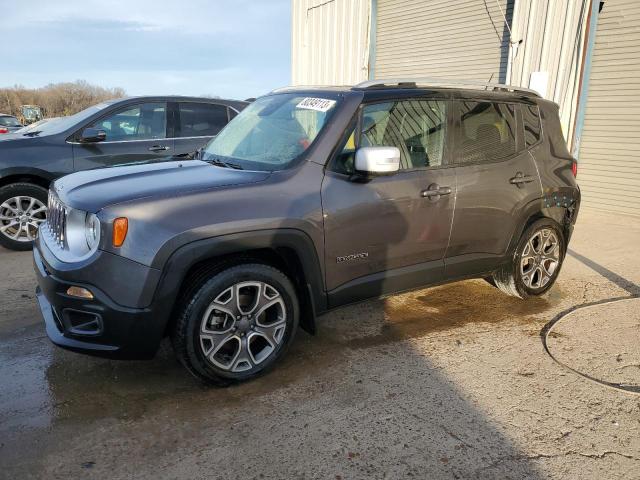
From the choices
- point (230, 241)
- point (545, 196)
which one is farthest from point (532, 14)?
point (230, 241)

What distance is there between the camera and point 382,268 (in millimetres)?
3455

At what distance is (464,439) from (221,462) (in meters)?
1.23

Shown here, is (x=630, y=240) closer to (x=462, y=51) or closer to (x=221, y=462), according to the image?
(x=462, y=51)

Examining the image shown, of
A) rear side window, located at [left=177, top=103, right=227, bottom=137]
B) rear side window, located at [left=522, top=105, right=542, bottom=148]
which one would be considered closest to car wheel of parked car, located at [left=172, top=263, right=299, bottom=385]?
rear side window, located at [left=522, top=105, right=542, bottom=148]

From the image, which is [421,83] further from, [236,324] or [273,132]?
[236,324]

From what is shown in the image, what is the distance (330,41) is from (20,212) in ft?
32.3

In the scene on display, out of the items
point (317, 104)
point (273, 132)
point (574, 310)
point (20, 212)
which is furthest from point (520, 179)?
point (20, 212)

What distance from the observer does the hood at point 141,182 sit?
2738 millimetres

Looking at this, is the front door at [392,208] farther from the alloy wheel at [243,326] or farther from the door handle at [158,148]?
the door handle at [158,148]

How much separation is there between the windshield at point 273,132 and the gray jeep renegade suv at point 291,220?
0.05ft

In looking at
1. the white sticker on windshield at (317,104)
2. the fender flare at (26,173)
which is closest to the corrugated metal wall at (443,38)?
the white sticker on windshield at (317,104)

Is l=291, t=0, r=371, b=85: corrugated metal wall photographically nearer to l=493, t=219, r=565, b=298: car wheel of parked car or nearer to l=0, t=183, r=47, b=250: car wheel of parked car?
l=0, t=183, r=47, b=250: car wheel of parked car

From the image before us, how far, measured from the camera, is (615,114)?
842 centimetres

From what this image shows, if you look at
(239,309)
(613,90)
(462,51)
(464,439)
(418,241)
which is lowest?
(464,439)
